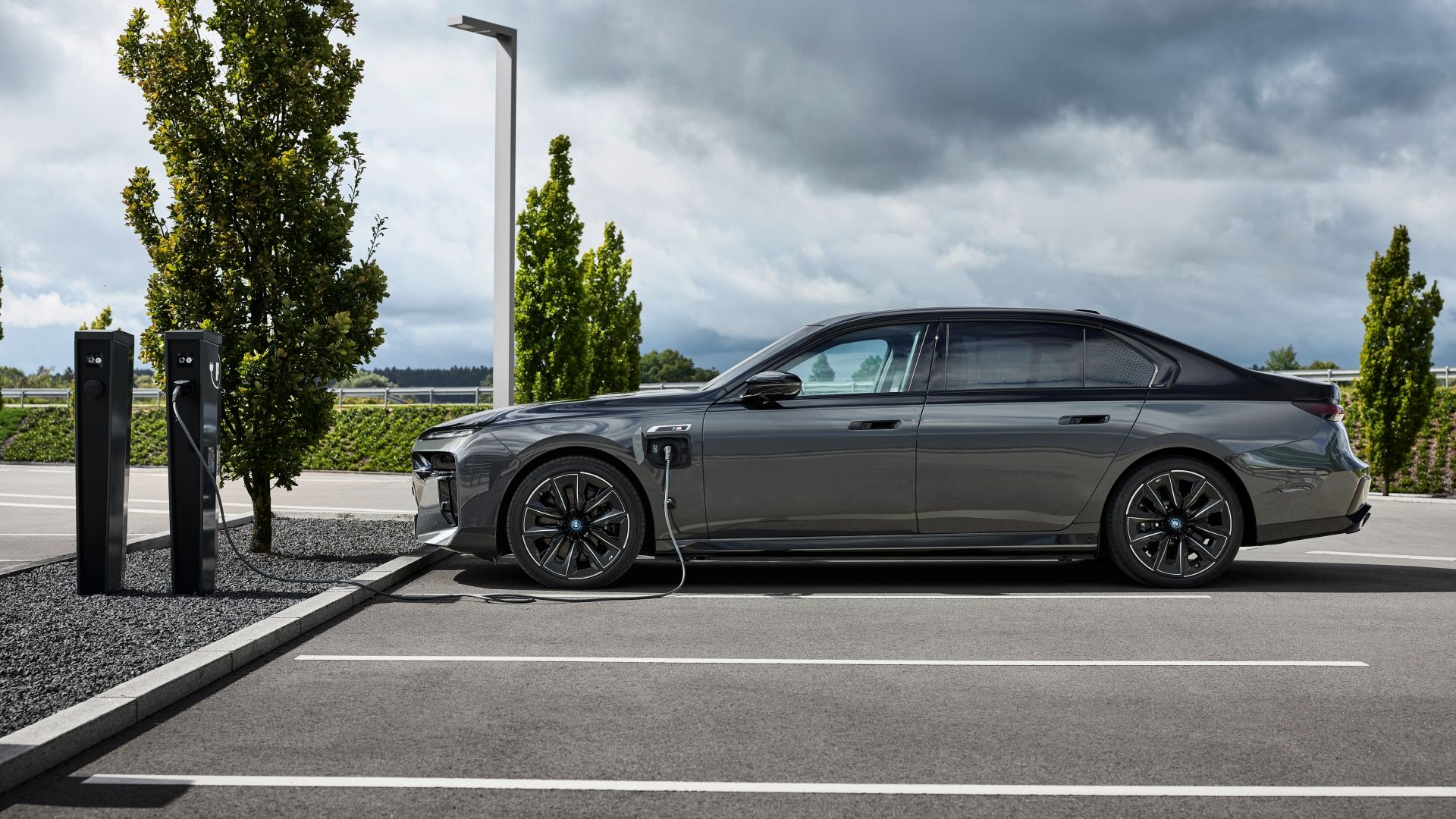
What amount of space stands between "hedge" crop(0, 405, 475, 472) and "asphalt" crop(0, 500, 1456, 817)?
1979 cm

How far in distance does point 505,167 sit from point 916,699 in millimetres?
9306

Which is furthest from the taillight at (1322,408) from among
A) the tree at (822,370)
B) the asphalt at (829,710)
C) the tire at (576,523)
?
the tire at (576,523)

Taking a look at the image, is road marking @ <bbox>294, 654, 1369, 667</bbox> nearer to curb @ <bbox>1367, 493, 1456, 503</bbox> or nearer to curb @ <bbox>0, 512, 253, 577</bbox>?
curb @ <bbox>0, 512, 253, 577</bbox>

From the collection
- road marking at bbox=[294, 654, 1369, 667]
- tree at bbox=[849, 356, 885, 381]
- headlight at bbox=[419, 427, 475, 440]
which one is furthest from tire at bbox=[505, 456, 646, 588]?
road marking at bbox=[294, 654, 1369, 667]

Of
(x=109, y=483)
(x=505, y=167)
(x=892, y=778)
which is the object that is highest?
(x=505, y=167)

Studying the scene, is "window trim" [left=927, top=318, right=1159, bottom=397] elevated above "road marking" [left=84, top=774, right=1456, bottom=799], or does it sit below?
above

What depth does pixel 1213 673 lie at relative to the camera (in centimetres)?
550

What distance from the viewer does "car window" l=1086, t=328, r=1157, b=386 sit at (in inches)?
318

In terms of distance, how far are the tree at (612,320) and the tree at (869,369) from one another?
642 inches

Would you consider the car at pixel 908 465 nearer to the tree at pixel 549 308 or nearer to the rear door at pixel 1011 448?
the rear door at pixel 1011 448

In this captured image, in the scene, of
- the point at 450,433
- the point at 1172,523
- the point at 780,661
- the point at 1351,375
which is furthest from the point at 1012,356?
the point at 1351,375

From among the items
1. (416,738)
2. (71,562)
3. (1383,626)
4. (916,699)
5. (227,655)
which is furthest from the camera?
(71,562)

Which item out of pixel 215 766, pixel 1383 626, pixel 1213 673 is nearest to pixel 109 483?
pixel 215 766

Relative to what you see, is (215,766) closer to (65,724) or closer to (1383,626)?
(65,724)
